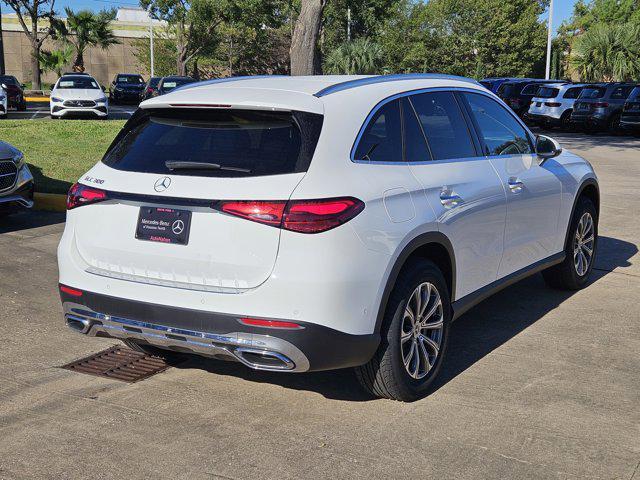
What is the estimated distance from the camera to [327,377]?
5.07m

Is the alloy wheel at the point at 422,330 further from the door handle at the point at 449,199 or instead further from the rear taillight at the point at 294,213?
the rear taillight at the point at 294,213

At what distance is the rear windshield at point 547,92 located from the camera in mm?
29500

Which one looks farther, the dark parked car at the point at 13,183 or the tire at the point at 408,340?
the dark parked car at the point at 13,183

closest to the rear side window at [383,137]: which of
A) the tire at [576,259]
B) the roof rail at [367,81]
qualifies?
the roof rail at [367,81]

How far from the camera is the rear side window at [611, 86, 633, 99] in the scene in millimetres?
27172

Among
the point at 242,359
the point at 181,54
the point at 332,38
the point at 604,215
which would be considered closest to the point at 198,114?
A: the point at 242,359

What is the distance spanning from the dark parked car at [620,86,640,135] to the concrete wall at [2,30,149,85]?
36.4 metres

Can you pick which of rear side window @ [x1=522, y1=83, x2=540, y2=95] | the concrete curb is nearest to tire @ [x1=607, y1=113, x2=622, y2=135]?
rear side window @ [x1=522, y1=83, x2=540, y2=95]

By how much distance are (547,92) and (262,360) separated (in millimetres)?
27722

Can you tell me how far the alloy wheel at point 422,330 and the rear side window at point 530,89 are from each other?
2918 cm

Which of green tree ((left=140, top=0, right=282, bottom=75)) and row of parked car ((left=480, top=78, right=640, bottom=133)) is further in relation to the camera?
green tree ((left=140, top=0, right=282, bottom=75))

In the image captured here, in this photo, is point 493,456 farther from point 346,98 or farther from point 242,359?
point 346,98

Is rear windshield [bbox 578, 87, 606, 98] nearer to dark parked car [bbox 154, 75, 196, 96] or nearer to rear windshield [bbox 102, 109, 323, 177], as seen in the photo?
dark parked car [bbox 154, 75, 196, 96]

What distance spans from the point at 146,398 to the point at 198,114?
1589mm
